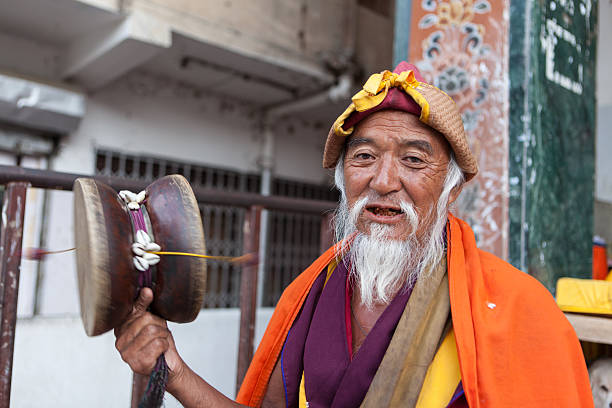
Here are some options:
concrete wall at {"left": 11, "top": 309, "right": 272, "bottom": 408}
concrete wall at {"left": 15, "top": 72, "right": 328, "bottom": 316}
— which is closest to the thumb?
concrete wall at {"left": 11, "top": 309, "right": 272, "bottom": 408}

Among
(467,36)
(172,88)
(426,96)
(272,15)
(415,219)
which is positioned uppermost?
(272,15)

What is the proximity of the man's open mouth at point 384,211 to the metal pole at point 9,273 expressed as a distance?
3.75ft

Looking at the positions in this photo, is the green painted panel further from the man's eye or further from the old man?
the man's eye

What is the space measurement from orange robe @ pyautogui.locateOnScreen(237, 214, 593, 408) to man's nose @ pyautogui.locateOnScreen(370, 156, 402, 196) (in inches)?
10.9

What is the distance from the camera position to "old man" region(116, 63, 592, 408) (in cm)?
138

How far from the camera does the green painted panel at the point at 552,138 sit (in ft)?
8.03

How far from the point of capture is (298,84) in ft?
23.4

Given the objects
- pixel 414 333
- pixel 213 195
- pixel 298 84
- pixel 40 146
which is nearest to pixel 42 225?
pixel 40 146

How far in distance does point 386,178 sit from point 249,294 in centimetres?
104

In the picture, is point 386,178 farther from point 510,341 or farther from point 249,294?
point 249,294

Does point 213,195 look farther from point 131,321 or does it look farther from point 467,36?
point 467,36

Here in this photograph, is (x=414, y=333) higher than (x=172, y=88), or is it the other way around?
(x=172, y=88)

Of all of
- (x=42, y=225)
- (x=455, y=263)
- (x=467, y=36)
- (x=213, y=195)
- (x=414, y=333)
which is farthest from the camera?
(x=42, y=225)

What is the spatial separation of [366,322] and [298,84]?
5725 millimetres
